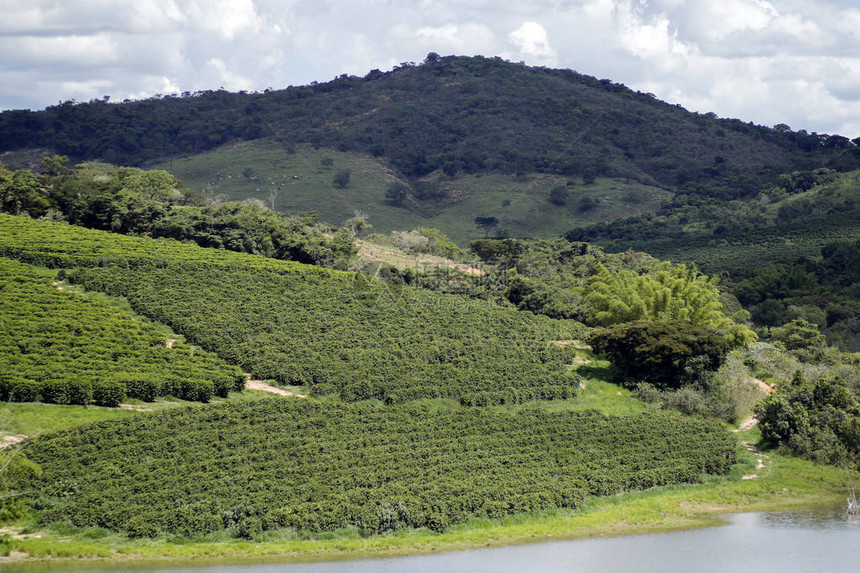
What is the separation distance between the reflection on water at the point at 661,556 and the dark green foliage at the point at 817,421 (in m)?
7.50

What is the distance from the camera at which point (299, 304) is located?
5106 cm

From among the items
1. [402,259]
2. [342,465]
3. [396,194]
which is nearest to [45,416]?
[342,465]

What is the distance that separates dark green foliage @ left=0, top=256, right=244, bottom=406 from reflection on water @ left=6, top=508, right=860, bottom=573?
11500mm

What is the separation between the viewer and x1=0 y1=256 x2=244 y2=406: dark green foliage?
35.2 m

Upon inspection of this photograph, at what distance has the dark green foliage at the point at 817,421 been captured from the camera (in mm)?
39438

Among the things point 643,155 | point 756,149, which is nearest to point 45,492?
point 643,155

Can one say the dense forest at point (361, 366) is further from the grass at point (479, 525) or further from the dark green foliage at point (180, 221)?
the grass at point (479, 525)

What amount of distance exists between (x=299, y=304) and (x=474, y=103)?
145 meters

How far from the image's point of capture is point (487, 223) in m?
135

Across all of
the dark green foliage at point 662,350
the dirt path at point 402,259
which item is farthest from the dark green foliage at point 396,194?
the dark green foliage at point 662,350

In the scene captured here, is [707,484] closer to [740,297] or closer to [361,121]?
[740,297]

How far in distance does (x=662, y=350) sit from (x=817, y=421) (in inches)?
333

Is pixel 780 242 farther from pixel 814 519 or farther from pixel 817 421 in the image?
pixel 814 519

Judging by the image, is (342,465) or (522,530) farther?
(342,465)
